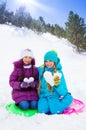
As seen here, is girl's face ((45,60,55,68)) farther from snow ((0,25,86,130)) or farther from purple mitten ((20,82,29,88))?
snow ((0,25,86,130))

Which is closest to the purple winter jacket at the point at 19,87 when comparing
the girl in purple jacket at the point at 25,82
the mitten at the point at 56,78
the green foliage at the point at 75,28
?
the girl in purple jacket at the point at 25,82

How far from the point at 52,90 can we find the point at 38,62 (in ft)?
21.4

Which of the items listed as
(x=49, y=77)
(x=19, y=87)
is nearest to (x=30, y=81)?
(x=19, y=87)

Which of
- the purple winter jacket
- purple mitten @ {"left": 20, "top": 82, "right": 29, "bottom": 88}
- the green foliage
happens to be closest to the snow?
the purple winter jacket

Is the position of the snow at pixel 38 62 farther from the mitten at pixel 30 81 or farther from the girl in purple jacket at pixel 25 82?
the mitten at pixel 30 81

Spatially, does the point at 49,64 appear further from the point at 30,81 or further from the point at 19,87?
the point at 19,87

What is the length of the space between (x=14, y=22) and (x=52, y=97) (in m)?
19.8

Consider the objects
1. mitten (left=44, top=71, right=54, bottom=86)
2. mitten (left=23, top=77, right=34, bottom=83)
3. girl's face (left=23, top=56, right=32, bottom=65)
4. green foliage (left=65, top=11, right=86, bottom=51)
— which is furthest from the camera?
green foliage (left=65, top=11, right=86, bottom=51)

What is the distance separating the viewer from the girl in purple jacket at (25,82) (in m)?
5.39

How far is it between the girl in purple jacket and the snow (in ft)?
1.13

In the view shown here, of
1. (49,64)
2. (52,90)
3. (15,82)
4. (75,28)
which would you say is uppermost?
(75,28)

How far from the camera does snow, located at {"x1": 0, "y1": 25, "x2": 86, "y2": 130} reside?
445 cm

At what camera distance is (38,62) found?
11.8 metres

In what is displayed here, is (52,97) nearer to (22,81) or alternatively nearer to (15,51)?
(22,81)
